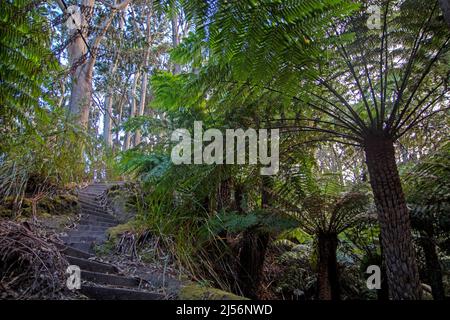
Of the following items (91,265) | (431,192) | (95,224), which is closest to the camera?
(91,265)

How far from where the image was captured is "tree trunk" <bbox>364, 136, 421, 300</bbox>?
1584 millimetres

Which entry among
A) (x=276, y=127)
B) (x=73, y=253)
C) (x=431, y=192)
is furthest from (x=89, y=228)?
(x=431, y=192)

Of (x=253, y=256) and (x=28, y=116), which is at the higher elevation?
(x=28, y=116)

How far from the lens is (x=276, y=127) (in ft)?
6.78

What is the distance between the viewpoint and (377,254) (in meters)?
2.85

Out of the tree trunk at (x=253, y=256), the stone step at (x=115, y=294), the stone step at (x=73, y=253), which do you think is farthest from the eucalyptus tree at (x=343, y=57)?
the stone step at (x=73, y=253)

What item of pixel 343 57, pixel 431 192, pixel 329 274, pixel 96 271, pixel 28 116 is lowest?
pixel 329 274

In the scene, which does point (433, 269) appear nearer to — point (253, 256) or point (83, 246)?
point (253, 256)

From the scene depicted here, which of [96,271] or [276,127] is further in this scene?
[276,127]

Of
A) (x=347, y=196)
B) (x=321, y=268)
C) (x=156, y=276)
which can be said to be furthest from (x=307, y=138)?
(x=156, y=276)

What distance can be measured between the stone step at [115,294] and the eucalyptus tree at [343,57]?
1378mm

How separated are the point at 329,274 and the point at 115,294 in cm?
176

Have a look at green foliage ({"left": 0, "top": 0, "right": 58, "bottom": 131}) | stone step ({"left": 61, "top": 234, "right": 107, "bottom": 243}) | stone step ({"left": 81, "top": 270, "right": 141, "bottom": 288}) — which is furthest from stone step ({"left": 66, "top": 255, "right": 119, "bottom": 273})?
green foliage ({"left": 0, "top": 0, "right": 58, "bottom": 131})

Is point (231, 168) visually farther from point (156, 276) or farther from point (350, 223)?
point (350, 223)
